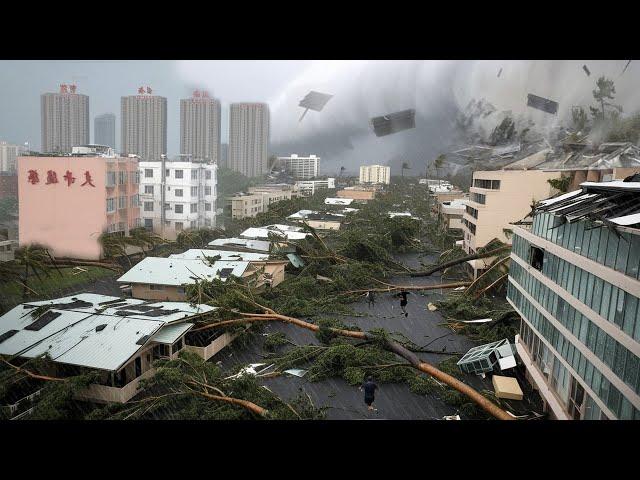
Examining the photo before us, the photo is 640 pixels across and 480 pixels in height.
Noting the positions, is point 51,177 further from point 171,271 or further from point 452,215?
point 452,215

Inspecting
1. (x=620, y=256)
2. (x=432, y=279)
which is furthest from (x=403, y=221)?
(x=620, y=256)

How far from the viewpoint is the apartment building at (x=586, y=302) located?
2.09 metres

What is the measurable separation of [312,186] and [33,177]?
4178 millimetres

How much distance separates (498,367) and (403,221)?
114 inches

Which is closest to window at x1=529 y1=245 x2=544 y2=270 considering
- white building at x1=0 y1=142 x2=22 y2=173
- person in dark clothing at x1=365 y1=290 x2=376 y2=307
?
person in dark clothing at x1=365 y1=290 x2=376 y2=307

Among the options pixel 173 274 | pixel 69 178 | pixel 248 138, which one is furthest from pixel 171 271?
pixel 248 138

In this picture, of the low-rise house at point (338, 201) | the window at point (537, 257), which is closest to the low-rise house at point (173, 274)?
the window at point (537, 257)

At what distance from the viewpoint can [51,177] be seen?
3656 mm

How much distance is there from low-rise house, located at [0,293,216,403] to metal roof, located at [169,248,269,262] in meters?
0.85

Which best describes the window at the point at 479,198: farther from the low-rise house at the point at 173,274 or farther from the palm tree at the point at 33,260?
the palm tree at the point at 33,260

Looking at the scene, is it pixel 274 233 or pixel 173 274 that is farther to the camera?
pixel 274 233

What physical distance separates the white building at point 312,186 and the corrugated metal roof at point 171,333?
3.37m
